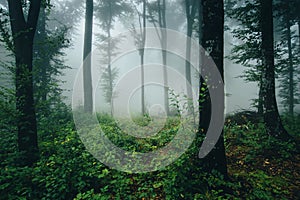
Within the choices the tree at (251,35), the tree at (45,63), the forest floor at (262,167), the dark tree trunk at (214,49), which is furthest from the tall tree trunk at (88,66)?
the dark tree trunk at (214,49)

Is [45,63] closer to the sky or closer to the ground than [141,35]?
closer to the ground

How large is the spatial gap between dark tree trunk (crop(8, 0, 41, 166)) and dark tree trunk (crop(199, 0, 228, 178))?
172 inches

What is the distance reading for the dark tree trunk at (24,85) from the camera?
420 cm

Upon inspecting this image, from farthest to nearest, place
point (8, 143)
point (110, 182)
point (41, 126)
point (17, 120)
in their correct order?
point (41, 126)
point (8, 143)
point (17, 120)
point (110, 182)

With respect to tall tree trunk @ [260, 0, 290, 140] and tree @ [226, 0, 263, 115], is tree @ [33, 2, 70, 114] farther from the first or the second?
tree @ [226, 0, 263, 115]

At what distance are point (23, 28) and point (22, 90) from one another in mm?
1601

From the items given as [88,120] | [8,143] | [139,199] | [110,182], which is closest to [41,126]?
[8,143]

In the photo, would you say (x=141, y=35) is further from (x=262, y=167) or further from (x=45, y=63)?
(x=262, y=167)

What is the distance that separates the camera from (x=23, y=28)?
14.1 ft

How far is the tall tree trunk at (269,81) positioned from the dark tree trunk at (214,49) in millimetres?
3040

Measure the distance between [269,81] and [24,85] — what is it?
7.68m

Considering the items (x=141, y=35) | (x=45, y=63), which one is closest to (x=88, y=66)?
(x=45, y=63)

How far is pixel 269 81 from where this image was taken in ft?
19.7

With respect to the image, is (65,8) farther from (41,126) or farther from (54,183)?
(54,183)
